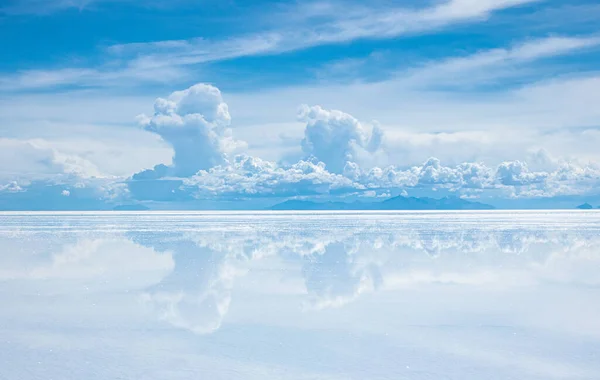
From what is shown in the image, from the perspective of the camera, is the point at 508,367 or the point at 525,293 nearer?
the point at 508,367

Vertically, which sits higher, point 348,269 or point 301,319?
point 348,269

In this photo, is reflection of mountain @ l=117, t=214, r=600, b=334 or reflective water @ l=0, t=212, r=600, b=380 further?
reflection of mountain @ l=117, t=214, r=600, b=334

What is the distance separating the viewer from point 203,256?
1141 inches

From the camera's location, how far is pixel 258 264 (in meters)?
25.6

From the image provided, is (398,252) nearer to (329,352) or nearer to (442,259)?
(442,259)

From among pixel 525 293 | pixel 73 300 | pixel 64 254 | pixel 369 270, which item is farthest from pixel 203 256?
pixel 525 293

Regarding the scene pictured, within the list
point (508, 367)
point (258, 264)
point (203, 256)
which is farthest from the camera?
point (203, 256)

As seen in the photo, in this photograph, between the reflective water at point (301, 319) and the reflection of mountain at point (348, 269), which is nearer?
the reflective water at point (301, 319)

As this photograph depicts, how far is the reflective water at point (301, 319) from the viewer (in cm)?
999

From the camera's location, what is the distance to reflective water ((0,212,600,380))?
999 cm

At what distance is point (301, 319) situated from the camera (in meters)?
14.0

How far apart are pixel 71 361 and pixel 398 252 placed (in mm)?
22397

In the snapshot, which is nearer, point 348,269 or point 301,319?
point 301,319

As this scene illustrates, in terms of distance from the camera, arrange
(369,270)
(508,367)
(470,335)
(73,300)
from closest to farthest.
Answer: (508,367)
(470,335)
(73,300)
(369,270)
